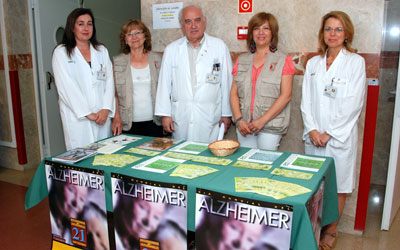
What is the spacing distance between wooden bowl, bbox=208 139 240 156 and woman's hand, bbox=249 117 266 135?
492mm

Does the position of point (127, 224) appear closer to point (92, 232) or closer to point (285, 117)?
point (92, 232)

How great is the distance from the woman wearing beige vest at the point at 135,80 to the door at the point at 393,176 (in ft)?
6.81

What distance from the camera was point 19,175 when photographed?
434 centimetres

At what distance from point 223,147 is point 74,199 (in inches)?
39.4

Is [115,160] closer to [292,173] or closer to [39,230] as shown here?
[292,173]

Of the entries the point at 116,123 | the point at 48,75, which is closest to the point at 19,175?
the point at 48,75

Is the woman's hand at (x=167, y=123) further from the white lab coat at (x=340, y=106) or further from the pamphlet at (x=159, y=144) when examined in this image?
the white lab coat at (x=340, y=106)

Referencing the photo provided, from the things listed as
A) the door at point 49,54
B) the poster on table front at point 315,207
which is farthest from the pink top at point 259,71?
the door at point 49,54

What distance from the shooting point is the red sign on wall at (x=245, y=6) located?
313 cm

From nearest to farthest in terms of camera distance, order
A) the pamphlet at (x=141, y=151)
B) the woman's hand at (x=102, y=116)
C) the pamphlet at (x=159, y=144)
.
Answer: the pamphlet at (x=141, y=151) < the pamphlet at (x=159, y=144) < the woman's hand at (x=102, y=116)

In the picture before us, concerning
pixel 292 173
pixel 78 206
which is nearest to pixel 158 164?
pixel 78 206

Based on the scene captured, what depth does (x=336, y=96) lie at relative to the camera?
8.16 feet

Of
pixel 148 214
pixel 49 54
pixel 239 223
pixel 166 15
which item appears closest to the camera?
pixel 239 223

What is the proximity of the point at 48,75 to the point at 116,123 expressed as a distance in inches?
68.8
